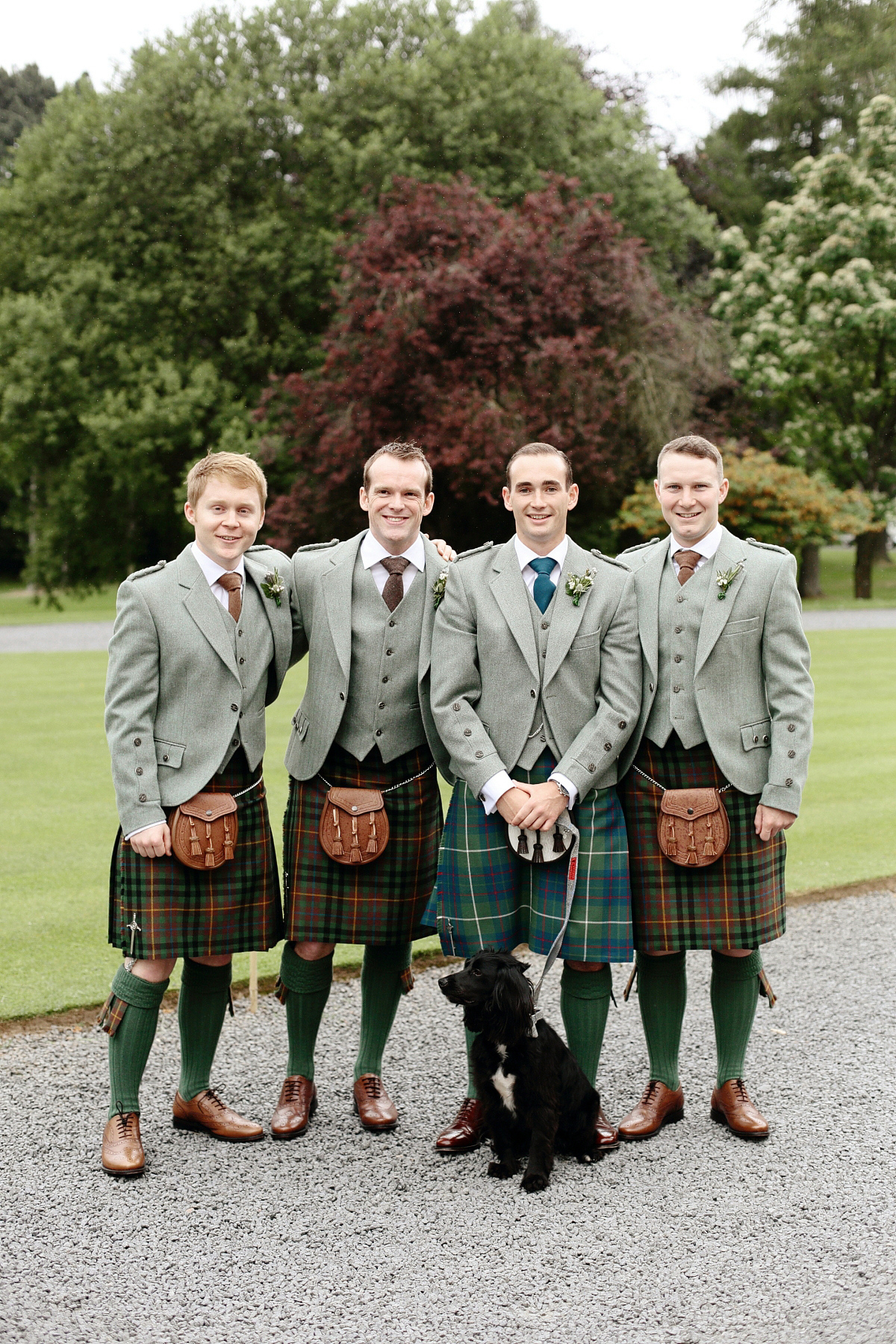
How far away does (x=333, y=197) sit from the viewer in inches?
934

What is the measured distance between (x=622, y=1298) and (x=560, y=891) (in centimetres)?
103

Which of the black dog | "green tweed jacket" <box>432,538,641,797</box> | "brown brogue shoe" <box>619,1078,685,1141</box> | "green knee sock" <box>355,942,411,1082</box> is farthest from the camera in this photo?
"green knee sock" <box>355,942,411,1082</box>

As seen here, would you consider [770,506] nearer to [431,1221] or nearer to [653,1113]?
[653,1113]

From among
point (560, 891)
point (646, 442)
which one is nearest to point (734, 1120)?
point (560, 891)

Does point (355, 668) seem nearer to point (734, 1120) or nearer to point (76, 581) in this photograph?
point (734, 1120)

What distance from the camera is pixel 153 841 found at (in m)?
3.24

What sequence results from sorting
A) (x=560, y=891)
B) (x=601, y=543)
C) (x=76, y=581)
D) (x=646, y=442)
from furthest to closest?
1. (x=76, y=581)
2. (x=601, y=543)
3. (x=646, y=442)
4. (x=560, y=891)

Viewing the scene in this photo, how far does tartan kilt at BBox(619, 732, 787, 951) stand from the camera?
340 centimetres

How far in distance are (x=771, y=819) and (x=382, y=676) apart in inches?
46.0

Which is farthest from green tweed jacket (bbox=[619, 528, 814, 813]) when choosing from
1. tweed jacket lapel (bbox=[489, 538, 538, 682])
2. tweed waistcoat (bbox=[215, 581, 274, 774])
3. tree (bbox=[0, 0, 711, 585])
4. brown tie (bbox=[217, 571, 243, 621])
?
tree (bbox=[0, 0, 711, 585])

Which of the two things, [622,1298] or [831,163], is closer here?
[622,1298]

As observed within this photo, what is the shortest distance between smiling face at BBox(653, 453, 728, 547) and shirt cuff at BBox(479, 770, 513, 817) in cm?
87

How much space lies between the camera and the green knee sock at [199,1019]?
11.5 ft

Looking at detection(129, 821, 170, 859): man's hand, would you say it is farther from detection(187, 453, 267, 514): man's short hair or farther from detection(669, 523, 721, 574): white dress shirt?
detection(669, 523, 721, 574): white dress shirt
